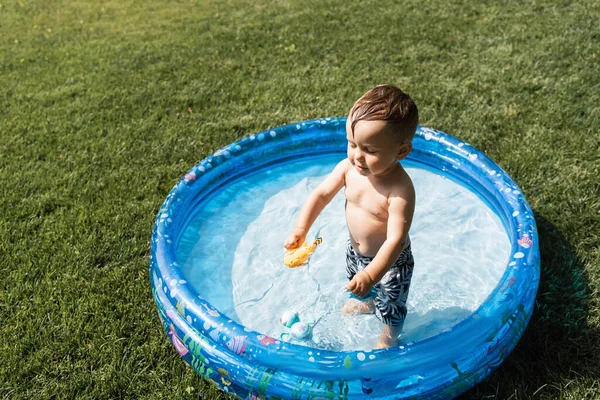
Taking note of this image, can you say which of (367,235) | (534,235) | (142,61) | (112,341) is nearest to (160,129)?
(142,61)

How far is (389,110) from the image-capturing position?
8.20 feet

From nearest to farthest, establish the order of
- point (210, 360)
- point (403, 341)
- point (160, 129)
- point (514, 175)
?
point (210, 360), point (403, 341), point (514, 175), point (160, 129)

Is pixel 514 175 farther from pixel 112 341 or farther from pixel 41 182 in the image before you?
pixel 41 182

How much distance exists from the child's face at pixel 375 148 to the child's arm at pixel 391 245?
0.17 meters

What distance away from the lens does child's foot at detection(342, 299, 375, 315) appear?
335 cm

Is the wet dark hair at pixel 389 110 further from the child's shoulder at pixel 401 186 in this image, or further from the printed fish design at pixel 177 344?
the printed fish design at pixel 177 344

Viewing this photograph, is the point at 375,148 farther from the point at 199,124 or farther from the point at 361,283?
the point at 199,124

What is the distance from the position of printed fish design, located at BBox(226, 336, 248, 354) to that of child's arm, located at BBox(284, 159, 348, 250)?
57 cm

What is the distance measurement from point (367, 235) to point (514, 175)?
1.84m

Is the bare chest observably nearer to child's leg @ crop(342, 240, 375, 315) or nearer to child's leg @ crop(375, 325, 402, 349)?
child's leg @ crop(342, 240, 375, 315)

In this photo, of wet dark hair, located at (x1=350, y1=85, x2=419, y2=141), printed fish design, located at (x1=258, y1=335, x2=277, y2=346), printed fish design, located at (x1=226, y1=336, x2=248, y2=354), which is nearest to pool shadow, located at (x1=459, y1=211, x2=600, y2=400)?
printed fish design, located at (x1=258, y1=335, x2=277, y2=346)

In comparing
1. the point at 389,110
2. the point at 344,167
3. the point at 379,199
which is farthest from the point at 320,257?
the point at 389,110

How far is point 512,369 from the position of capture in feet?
9.44

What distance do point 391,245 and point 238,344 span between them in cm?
84
